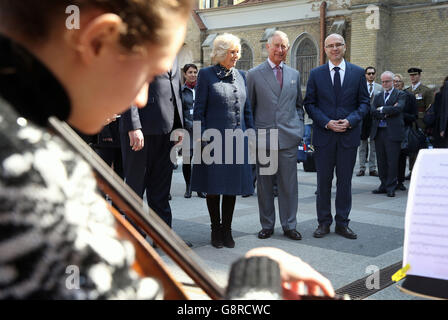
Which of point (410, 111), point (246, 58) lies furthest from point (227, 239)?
point (246, 58)

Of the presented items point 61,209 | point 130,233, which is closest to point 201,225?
point 130,233

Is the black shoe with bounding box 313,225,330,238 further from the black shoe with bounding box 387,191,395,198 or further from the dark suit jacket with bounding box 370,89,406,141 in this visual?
the dark suit jacket with bounding box 370,89,406,141

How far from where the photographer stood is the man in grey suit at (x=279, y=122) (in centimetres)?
546

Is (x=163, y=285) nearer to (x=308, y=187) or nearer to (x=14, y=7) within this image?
(x=14, y=7)

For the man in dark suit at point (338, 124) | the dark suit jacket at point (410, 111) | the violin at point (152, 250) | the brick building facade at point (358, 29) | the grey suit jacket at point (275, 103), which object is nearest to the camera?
the violin at point (152, 250)

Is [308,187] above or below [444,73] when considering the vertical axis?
below

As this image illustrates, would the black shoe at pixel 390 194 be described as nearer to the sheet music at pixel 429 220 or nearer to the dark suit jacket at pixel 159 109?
the dark suit jacket at pixel 159 109

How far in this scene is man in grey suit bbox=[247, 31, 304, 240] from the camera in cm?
546

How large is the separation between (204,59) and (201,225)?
2398 centimetres

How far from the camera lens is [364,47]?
22.7m

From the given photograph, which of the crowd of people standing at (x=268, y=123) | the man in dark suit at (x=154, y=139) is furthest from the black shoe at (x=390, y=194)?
the man in dark suit at (x=154, y=139)

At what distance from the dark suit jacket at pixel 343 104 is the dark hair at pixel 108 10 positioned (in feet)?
16.2

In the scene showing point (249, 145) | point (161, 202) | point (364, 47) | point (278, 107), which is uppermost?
point (364, 47)

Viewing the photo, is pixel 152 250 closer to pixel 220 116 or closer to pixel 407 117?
pixel 220 116
